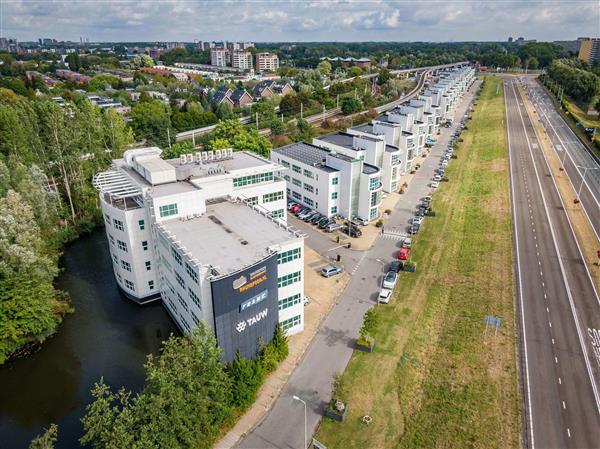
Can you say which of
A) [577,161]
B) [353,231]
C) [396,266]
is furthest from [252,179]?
[577,161]

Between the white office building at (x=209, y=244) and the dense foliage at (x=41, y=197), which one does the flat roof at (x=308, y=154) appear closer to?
the white office building at (x=209, y=244)

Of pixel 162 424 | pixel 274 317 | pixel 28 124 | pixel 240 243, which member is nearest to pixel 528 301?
pixel 274 317

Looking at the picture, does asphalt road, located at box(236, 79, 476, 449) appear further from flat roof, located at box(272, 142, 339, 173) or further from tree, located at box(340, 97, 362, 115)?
tree, located at box(340, 97, 362, 115)

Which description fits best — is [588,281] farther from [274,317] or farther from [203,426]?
[203,426]

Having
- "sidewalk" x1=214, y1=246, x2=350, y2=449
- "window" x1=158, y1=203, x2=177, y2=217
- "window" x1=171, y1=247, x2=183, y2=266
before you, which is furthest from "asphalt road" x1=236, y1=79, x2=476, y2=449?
"window" x1=158, y1=203, x2=177, y2=217

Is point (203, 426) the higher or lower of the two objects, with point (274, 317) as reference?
lower

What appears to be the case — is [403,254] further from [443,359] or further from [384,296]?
[443,359]
